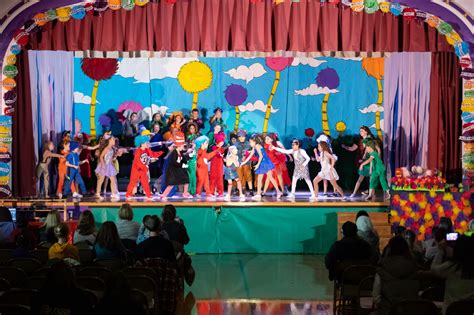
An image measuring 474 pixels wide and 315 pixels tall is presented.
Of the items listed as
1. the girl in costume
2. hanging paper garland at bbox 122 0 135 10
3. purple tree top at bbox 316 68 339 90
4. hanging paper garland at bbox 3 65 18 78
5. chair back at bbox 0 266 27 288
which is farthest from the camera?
purple tree top at bbox 316 68 339 90

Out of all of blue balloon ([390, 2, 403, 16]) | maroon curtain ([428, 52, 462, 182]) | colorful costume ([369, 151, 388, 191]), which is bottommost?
colorful costume ([369, 151, 388, 191])

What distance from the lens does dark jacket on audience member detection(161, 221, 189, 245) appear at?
9.79m

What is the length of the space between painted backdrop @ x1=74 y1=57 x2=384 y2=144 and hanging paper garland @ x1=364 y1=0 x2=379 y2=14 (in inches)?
107

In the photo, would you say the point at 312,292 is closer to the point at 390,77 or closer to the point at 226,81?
the point at 390,77

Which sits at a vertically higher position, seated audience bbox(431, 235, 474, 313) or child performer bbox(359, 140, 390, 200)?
child performer bbox(359, 140, 390, 200)

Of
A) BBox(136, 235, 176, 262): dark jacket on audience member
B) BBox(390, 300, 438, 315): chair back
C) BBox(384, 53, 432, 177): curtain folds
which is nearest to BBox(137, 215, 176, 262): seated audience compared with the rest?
BBox(136, 235, 176, 262): dark jacket on audience member

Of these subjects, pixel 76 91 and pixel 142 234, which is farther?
pixel 76 91

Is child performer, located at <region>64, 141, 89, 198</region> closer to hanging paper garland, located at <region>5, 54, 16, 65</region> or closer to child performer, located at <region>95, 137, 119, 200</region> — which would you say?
child performer, located at <region>95, 137, 119, 200</region>

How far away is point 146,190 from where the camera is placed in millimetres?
15750

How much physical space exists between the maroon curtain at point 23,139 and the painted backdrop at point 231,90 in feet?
6.59

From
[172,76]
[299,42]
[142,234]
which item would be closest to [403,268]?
[142,234]

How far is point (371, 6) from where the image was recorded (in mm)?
15234

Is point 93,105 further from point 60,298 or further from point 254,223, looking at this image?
point 60,298

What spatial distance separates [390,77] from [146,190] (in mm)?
4969
